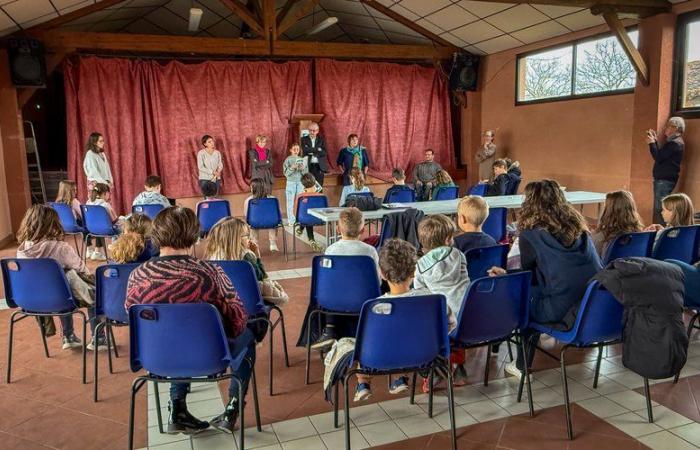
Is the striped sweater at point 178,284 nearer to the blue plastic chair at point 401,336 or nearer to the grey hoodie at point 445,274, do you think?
the blue plastic chair at point 401,336

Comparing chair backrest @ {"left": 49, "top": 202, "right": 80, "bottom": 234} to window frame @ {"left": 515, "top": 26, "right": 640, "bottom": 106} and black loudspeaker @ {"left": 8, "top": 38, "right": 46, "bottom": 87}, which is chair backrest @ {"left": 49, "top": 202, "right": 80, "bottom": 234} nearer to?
black loudspeaker @ {"left": 8, "top": 38, "right": 46, "bottom": 87}

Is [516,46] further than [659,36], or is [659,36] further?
[516,46]

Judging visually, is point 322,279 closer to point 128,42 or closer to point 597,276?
point 597,276

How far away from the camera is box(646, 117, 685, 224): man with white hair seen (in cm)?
621

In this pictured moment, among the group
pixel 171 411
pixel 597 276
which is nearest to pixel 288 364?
pixel 171 411

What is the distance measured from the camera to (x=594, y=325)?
98.7 inches

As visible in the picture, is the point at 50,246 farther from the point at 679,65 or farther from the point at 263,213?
the point at 679,65

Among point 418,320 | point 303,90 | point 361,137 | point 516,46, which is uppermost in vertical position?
point 516,46

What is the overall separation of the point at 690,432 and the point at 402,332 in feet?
4.66

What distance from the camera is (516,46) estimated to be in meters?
8.89

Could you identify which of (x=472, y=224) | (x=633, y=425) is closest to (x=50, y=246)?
(x=472, y=224)

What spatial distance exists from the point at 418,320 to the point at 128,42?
7.34m

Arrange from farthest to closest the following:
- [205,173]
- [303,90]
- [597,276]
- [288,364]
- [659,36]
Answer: [303,90]
[205,173]
[659,36]
[288,364]
[597,276]

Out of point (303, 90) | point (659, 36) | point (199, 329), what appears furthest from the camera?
point (303, 90)
